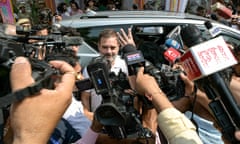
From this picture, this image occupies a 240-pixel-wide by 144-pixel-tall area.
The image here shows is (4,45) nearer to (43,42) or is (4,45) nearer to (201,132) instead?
(43,42)

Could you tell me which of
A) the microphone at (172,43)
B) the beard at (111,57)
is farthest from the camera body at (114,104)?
the microphone at (172,43)

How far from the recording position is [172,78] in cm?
181

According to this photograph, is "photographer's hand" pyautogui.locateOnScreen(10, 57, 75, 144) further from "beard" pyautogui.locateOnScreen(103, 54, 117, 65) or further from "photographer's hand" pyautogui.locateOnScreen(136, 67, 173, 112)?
"beard" pyautogui.locateOnScreen(103, 54, 117, 65)

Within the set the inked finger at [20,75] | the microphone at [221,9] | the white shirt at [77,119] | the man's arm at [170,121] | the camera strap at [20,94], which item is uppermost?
the inked finger at [20,75]

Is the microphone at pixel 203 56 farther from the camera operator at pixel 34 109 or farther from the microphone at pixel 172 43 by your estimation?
the microphone at pixel 172 43

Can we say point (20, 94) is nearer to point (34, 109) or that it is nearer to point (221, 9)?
point (34, 109)

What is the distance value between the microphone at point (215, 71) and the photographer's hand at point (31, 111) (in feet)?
1.58

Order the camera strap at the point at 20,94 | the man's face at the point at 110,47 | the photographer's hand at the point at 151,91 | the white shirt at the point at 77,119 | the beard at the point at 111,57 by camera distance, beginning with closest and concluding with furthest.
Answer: the camera strap at the point at 20,94, the photographer's hand at the point at 151,91, the white shirt at the point at 77,119, the beard at the point at 111,57, the man's face at the point at 110,47

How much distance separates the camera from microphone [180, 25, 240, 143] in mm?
1113

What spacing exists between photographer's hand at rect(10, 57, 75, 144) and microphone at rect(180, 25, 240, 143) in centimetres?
48

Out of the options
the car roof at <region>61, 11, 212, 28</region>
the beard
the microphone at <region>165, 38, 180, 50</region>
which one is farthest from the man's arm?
the car roof at <region>61, 11, 212, 28</region>

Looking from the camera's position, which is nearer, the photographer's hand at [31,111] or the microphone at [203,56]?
the photographer's hand at [31,111]

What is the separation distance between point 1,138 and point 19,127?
432 millimetres

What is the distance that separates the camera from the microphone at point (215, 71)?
1.11m
